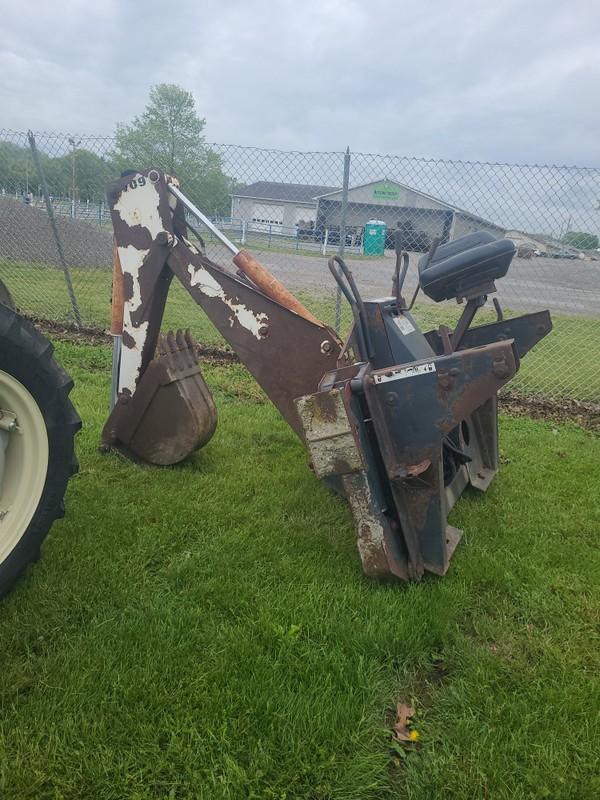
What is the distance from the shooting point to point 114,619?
7.39 feet

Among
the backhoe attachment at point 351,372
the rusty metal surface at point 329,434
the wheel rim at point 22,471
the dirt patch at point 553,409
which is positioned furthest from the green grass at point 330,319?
the wheel rim at point 22,471

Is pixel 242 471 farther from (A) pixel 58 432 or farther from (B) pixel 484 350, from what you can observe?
(B) pixel 484 350

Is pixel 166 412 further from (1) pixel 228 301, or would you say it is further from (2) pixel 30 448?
(2) pixel 30 448

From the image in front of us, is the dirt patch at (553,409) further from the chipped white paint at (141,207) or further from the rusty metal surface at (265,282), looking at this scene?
the chipped white paint at (141,207)

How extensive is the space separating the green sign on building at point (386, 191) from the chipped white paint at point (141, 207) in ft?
14.5

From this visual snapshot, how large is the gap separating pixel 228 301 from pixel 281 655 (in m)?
1.63

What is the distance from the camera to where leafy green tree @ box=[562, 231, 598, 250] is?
20.7 feet

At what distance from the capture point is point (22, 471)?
2.26 metres

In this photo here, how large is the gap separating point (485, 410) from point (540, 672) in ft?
5.52

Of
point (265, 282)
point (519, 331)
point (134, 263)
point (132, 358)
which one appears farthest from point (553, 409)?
point (134, 263)

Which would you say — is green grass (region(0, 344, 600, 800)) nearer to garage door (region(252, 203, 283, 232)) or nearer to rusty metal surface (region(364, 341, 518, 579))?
rusty metal surface (region(364, 341, 518, 579))

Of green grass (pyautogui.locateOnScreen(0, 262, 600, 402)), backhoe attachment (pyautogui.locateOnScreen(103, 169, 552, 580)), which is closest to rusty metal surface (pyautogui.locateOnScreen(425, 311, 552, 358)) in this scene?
backhoe attachment (pyautogui.locateOnScreen(103, 169, 552, 580))

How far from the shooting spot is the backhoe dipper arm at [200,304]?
2.77 meters

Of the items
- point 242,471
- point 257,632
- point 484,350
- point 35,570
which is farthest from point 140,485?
point 484,350
